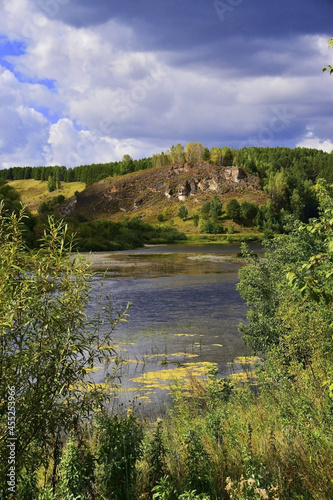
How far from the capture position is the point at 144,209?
156125mm

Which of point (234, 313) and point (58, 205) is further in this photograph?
point (58, 205)

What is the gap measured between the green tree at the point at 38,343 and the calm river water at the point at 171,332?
156cm

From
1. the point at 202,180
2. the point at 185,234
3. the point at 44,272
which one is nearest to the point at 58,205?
the point at 202,180

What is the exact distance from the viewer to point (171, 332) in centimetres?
1905

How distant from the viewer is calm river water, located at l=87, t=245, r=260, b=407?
500 inches

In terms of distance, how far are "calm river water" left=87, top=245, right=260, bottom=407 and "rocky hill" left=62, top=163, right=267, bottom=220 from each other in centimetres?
11022

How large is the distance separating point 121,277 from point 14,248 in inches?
1352

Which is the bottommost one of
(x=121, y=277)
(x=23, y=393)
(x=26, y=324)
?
(x=121, y=277)

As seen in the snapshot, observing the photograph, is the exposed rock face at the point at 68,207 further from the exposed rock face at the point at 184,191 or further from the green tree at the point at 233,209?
the green tree at the point at 233,209

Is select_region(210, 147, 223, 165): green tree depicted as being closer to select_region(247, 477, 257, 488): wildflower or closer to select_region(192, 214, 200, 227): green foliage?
select_region(192, 214, 200, 227): green foliage

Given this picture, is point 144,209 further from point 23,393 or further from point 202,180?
point 23,393

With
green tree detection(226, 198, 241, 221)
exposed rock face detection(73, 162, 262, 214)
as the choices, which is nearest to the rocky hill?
exposed rock face detection(73, 162, 262, 214)

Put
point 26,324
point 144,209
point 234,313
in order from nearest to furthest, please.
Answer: point 26,324
point 234,313
point 144,209

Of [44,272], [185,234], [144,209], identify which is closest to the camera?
[44,272]
